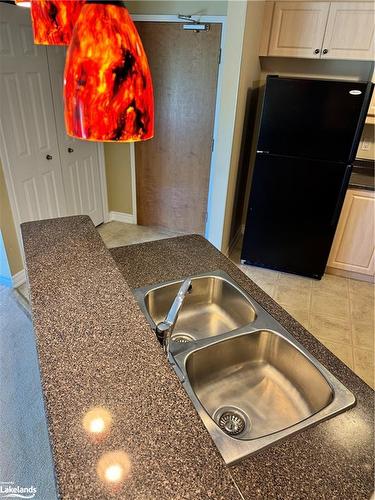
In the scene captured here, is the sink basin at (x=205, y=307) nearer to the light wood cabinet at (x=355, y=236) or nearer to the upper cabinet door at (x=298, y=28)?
the light wood cabinet at (x=355, y=236)

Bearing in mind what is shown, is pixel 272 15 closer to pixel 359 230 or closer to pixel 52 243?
pixel 359 230

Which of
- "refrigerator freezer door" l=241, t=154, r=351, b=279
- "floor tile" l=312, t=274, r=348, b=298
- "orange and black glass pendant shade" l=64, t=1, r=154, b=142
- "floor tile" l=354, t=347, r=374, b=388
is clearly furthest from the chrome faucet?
"floor tile" l=312, t=274, r=348, b=298

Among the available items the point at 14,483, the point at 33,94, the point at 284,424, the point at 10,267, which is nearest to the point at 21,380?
the point at 14,483

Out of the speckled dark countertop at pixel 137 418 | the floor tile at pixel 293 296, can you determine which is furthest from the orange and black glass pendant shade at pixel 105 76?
the floor tile at pixel 293 296

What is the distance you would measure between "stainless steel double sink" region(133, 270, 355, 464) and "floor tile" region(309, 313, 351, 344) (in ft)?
4.35

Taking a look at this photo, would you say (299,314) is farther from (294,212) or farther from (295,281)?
(294,212)

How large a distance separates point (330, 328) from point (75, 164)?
Result: 2.71 m

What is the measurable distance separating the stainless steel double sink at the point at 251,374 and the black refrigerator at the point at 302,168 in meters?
1.59

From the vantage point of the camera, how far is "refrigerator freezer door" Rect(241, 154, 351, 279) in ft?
8.05

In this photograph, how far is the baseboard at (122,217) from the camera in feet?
12.5

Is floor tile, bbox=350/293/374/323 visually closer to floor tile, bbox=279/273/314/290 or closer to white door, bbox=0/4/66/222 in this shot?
floor tile, bbox=279/273/314/290

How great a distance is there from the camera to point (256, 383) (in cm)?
108

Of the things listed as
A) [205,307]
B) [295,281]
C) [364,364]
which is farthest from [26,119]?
[364,364]

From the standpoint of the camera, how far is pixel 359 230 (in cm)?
265
